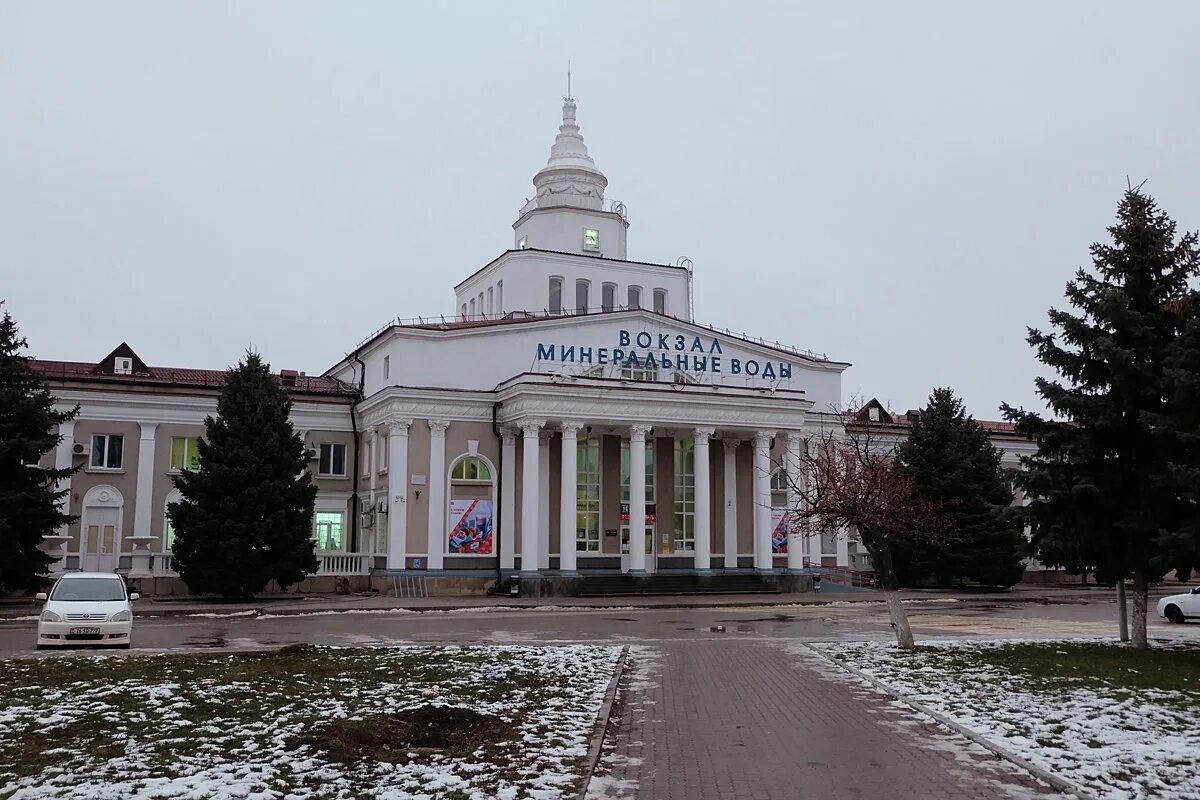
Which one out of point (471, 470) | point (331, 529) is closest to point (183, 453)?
point (331, 529)

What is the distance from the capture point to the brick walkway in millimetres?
8812

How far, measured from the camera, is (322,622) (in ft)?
88.5

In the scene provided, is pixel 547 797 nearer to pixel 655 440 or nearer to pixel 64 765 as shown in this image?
pixel 64 765

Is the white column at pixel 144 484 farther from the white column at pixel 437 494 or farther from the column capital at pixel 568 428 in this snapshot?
the column capital at pixel 568 428

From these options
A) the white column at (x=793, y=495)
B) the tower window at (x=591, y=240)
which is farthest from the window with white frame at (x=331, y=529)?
the white column at (x=793, y=495)

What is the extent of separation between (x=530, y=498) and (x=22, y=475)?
17122 millimetres

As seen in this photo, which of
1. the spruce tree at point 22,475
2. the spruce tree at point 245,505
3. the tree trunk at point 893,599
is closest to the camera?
the tree trunk at point 893,599

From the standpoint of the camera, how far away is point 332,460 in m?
44.9

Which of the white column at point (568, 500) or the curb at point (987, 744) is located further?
the white column at point (568, 500)

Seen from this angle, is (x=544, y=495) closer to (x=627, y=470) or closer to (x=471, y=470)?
(x=471, y=470)

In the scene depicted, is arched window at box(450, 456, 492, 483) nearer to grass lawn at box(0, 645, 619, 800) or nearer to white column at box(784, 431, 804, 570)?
white column at box(784, 431, 804, 570)

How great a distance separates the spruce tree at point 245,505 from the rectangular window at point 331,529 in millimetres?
8360

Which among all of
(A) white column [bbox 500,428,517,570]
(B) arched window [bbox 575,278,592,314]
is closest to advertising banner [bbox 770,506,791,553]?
(A) white column [bbox 500,428,517,570]

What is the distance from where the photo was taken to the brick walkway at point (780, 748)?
8812 mm
